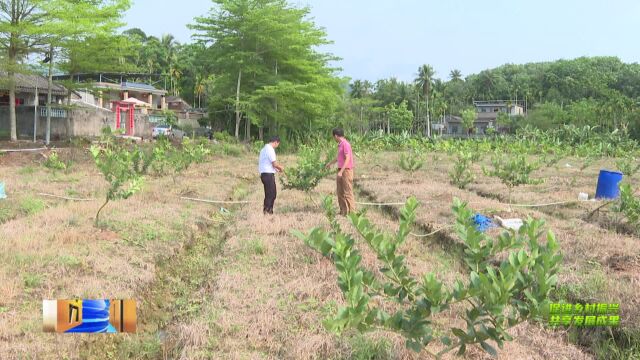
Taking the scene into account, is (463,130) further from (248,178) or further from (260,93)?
(248,178)

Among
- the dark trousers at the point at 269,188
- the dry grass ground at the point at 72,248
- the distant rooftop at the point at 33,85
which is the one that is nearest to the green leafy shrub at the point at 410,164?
the dry grass ground at the point at 72,248

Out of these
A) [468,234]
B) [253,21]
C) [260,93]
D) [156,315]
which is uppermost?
[253,21]

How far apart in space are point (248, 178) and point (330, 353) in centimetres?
1306

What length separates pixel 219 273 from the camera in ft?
18.6

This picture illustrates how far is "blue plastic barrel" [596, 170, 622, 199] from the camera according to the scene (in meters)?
10.5

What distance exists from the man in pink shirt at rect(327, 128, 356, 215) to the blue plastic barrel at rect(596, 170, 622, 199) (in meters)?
5.63

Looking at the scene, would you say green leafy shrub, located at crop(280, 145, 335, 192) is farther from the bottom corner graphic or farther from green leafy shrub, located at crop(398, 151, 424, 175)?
the bottom corner graphic

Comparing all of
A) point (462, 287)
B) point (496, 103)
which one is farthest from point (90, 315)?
point (496, 103)

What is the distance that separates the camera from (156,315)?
4879mm

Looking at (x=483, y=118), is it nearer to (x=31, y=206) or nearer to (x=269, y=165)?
(x=269, y=165)

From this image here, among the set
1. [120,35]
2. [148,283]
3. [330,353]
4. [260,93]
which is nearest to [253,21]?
[260,93]

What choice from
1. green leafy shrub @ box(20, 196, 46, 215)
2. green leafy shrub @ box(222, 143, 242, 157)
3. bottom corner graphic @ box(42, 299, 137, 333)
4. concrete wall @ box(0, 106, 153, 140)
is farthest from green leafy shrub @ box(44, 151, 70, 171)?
bottom corner graphic @ box(42, 299, 137, 333)

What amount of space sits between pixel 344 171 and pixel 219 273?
3.54 m

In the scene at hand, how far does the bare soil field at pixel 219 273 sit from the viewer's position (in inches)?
153
